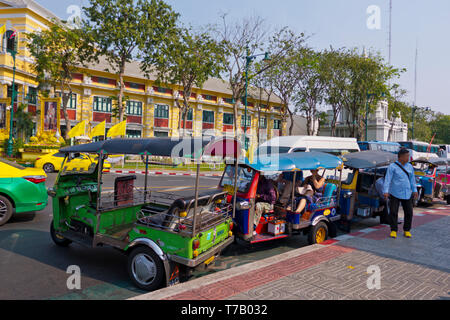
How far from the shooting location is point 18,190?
746cm

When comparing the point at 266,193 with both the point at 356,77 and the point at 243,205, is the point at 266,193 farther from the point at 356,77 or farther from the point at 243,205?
the point at 356,77

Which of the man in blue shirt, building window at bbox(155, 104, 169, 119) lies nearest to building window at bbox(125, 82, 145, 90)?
building window at bbox(155, 104, 169, 119)

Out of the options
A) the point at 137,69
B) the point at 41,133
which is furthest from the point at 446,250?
the point at 137,69

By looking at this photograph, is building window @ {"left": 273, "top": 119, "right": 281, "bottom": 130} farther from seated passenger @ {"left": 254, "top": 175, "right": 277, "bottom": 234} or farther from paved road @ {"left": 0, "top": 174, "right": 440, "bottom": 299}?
seated passenger @ {"left": 254, "top": 175, "right": 277, "bottom": 234}

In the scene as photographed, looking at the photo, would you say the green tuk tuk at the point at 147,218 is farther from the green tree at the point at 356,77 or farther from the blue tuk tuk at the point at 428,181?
the green tree at the point at 356,77

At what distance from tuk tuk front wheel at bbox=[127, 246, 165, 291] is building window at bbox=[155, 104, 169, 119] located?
3432 cm

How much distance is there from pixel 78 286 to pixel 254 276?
2.46m

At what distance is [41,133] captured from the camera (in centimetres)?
2694

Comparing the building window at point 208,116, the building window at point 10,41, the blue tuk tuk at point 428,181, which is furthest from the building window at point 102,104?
the blue tuk tuk at point 428,181

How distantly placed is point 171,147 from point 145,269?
173 centimetres

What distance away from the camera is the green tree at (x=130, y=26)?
2238cm

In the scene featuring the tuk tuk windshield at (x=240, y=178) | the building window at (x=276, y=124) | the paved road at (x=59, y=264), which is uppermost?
the building window at (x=276, y=124)

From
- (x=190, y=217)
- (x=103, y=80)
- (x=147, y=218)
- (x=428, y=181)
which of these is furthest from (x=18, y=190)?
(x=103, y=80)

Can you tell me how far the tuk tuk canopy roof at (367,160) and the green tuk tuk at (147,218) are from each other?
3.75 meters
